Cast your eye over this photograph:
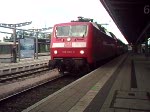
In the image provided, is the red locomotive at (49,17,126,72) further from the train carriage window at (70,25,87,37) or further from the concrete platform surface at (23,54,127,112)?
the concrete platform surface at (23,54,127,112)

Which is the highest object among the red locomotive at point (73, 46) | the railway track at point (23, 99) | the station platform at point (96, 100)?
→ the red locomotive at point (73, 46)

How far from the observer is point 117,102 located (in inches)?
340

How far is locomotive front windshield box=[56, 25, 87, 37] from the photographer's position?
18016 mm

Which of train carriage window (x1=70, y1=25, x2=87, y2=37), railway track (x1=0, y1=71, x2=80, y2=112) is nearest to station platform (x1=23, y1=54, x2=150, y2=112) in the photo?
railway track (x1=0, y1=71, x2=80, y2=112)

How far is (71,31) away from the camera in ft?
59.8

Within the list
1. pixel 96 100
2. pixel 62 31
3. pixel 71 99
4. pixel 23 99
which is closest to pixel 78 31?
pixel 62 31

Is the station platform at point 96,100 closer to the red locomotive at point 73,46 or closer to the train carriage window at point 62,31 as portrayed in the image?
the red locomotive at point 73,46

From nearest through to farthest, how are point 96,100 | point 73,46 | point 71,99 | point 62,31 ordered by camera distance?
point 96,100 < point 71,99 < point 73,46 < point 62,31

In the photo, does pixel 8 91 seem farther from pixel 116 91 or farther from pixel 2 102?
pixel 116 91

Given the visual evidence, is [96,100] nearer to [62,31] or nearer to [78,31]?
[78,31]

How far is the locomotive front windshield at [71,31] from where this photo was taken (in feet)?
59.1

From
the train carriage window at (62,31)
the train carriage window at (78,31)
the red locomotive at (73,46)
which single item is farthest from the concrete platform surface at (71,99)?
the train carriage window at (62,31)

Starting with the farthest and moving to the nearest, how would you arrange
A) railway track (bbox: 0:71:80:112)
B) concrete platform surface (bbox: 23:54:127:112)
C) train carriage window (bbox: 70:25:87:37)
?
train carriage window (bbox: 70:25:87:37) → railway track (bbox: 0:71:80:112) → concrete platform surface (bbox: 23:54:127:112)

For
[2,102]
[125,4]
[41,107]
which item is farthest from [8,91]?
[125,4]
